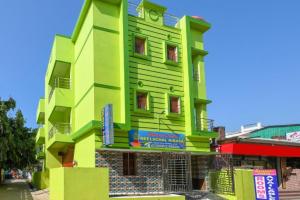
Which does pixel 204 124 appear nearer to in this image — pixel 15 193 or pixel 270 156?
pixel 270 156

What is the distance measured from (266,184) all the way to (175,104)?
7.28 m

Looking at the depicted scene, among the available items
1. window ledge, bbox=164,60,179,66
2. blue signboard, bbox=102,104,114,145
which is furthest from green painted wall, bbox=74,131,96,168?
window ledge, bbox=164,60,179,66

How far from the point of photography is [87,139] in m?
17.4

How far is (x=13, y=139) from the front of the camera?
3072 centimetres

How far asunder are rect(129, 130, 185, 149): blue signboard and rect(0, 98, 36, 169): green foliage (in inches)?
633

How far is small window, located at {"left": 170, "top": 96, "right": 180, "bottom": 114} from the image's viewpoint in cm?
1958

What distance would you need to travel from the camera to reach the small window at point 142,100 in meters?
18.3

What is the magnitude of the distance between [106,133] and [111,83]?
3147mm

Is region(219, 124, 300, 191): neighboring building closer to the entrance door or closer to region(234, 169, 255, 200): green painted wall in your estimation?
region(234, 169, 255, 200): green painted wall

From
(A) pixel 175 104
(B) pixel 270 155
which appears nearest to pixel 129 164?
(A) pixel 175 104

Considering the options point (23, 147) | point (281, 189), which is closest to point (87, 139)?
point (281, 189)

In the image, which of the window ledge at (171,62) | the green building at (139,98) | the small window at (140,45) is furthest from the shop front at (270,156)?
the small window at (140,45)

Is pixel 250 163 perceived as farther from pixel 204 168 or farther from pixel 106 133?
pixel 106 133

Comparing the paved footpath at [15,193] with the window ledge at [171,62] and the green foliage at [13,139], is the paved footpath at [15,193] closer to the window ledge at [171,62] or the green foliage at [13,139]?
the green foliage at [13,139]
